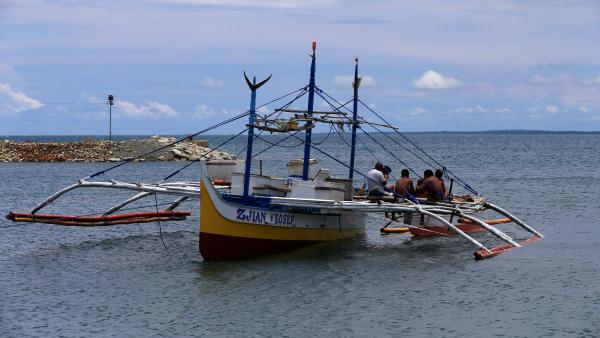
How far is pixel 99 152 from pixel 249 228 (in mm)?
67285

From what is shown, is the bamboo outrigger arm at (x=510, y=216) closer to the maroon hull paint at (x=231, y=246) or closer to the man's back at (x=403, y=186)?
the man's back at (x=403, y=186)

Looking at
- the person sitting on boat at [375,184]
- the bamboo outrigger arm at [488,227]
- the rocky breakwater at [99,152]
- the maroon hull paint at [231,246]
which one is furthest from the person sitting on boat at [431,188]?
the rocky breakwater at [99,152]

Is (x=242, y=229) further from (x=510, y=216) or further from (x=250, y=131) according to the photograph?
(x=510, y=216)

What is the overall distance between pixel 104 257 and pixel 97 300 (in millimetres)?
6082

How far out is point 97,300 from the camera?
20.5 m

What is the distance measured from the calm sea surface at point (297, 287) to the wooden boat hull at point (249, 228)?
0.39 metres

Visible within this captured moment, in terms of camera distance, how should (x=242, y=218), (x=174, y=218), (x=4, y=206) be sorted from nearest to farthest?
(x=242, y=218) → (x=174, y=218) → (x=4, y=206)

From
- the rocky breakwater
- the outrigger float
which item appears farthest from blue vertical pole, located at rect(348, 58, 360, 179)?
the rocky breakwater

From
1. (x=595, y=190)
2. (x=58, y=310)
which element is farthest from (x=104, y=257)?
(x=595, y=190)

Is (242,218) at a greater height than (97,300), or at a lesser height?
greater

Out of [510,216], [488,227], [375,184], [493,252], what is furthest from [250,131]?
[510,216]

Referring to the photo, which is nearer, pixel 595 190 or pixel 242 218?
pixel 242 218

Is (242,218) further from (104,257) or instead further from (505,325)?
(505,325)

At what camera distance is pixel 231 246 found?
24641mm
